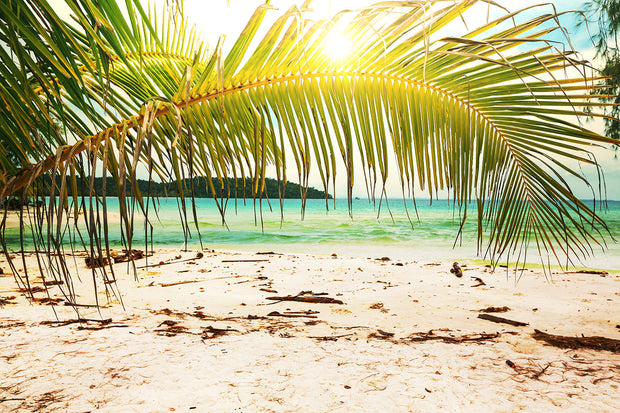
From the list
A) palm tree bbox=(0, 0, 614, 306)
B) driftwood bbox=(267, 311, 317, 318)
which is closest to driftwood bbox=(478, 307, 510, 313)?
driftwood bbox=(267, 311, 317, 318)

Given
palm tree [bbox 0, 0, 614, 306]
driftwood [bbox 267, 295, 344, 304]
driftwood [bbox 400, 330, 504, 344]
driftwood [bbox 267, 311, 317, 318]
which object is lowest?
driftwood [bbox 267, 295, 344, 304]

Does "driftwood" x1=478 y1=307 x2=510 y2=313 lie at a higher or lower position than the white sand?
lower

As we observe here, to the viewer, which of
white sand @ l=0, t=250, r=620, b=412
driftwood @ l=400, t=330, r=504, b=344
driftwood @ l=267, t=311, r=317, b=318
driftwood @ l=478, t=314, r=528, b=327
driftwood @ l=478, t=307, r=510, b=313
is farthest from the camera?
driftwood @ l=478, t=307, r=510, b=313

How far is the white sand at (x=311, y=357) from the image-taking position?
5.90ft

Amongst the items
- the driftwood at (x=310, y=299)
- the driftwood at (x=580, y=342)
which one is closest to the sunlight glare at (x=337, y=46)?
the driftwood at (x=580, y=342)

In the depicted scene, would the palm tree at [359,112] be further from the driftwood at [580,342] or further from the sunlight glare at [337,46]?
the driftwood at [580,342]

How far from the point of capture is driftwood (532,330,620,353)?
252cm

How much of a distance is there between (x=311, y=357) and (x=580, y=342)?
1856 millimetres

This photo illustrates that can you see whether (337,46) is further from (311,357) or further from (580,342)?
(580,342)

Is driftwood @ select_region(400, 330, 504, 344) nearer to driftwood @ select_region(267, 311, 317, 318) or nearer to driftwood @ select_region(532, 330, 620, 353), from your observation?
driftwood @ select_region(532, 330, 620, 353)

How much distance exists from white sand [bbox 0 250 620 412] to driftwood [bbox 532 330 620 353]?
0.10 metres

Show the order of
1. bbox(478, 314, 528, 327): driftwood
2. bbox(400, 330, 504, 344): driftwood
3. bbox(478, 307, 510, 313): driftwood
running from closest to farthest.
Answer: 1. bbox(400, 330, 504, 344): driftwood
2. bbox(478, 314, 528, 327): driftwood
3. bbox(478, 307, 510, 313): driftwood

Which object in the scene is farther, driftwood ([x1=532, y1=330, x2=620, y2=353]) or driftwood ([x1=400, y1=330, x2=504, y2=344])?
driftwood ([x1=400, y1=330, x2=504, y2=344])

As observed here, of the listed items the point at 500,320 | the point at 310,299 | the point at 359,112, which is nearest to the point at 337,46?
the point at 359,112
